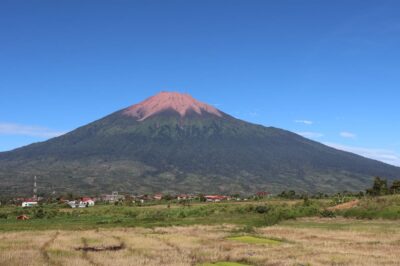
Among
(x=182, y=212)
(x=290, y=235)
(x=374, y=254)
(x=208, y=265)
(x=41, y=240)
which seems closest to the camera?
(x=208, y=265)

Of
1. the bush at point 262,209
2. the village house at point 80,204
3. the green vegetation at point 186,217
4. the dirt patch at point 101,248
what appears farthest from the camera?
the village house at point 80,204

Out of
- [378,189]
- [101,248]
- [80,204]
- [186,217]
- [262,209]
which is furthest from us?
[80,204]

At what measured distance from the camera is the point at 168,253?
32281mm

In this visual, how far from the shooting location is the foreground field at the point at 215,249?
2847 centimetres

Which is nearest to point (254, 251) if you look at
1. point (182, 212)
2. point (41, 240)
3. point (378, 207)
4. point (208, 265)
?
point (208, 265)

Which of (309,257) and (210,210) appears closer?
(309,257)

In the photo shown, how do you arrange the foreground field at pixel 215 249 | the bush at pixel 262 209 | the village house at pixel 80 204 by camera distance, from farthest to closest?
1. the village house at pixel 80 204
2. the bush at pixel 262 209
3. the foreground field at pixel 215 249

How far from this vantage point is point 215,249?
3425cm

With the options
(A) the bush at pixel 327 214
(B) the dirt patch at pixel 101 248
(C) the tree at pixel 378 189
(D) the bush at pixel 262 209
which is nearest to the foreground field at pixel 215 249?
(B) the dirt patch at pixel 101 248

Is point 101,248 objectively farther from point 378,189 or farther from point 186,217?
point 378,189

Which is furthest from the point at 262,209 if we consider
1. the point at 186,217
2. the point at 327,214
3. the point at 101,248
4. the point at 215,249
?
the point at 101,248

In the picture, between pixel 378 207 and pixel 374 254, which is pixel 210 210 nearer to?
pixel 378 207

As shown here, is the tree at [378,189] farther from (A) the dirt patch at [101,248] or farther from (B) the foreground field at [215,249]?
(A) the dirt patch at [101,248]

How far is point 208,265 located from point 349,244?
1437cm
